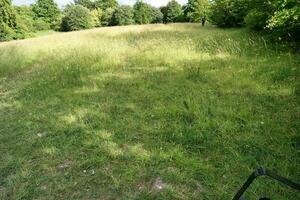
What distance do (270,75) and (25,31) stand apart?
30798 millimetres

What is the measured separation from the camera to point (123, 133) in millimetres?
4699

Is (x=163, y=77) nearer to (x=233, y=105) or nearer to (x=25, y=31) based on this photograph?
(x=233, y=105)

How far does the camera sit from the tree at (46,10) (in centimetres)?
4388

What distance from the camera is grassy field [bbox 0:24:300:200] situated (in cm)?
352

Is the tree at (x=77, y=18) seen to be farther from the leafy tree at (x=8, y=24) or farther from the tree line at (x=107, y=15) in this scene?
the leafy tree at (x=8, y=24)

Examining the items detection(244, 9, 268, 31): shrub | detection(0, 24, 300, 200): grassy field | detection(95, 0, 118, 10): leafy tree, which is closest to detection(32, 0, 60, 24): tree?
detection(95, 0, 118, 10): leafy tree

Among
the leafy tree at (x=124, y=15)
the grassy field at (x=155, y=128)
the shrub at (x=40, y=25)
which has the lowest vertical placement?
the shrub at (x=40, y=25)

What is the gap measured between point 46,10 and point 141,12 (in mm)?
15078

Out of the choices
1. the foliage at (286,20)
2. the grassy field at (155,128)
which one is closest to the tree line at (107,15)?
the foliage at (286,20)

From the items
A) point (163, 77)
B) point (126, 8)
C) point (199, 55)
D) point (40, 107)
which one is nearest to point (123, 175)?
point (40, 107)

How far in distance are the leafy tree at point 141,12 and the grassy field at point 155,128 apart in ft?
106

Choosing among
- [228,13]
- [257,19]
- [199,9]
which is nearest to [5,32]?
[199,9]

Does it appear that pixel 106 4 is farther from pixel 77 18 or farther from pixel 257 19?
pixel 257 19

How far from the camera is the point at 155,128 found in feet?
15.6
